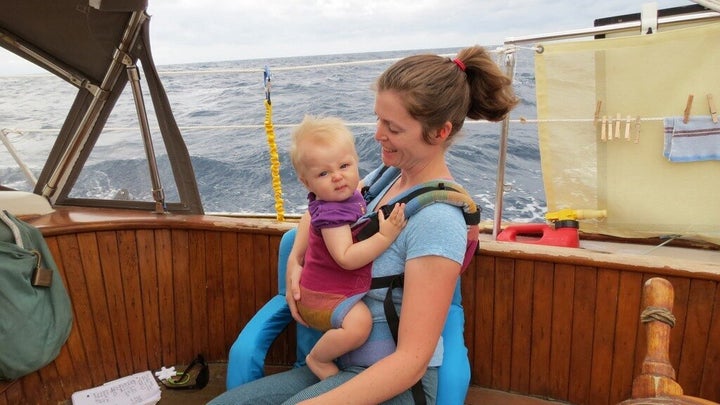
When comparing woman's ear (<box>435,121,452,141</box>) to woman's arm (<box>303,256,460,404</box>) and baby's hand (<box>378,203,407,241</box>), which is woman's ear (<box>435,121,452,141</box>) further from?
woman's arm (<box>303,256,460,404</box>)

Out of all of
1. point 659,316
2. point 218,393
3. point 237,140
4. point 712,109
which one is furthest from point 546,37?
point 237,140

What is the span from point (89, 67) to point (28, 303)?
1073mm

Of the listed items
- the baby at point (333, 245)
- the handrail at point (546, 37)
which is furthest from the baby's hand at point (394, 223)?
the handrail at point (546, 37)

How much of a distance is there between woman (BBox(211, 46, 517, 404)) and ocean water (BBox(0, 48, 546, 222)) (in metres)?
0.12

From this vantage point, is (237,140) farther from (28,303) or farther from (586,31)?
(586,31)

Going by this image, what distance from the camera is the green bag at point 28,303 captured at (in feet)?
6.15

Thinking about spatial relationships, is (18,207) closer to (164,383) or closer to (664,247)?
(164,383)

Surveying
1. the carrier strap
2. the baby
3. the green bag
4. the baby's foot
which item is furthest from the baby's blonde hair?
the green bag

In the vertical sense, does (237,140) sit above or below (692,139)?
below

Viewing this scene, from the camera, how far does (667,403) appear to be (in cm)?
68

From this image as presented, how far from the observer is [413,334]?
46.4 inches

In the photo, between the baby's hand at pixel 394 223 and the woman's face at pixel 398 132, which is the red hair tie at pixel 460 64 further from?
the baby's hand at pixel 394 223

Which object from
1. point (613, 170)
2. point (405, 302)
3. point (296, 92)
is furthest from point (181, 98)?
point (405, 302)

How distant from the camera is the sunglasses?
2.25 meters
